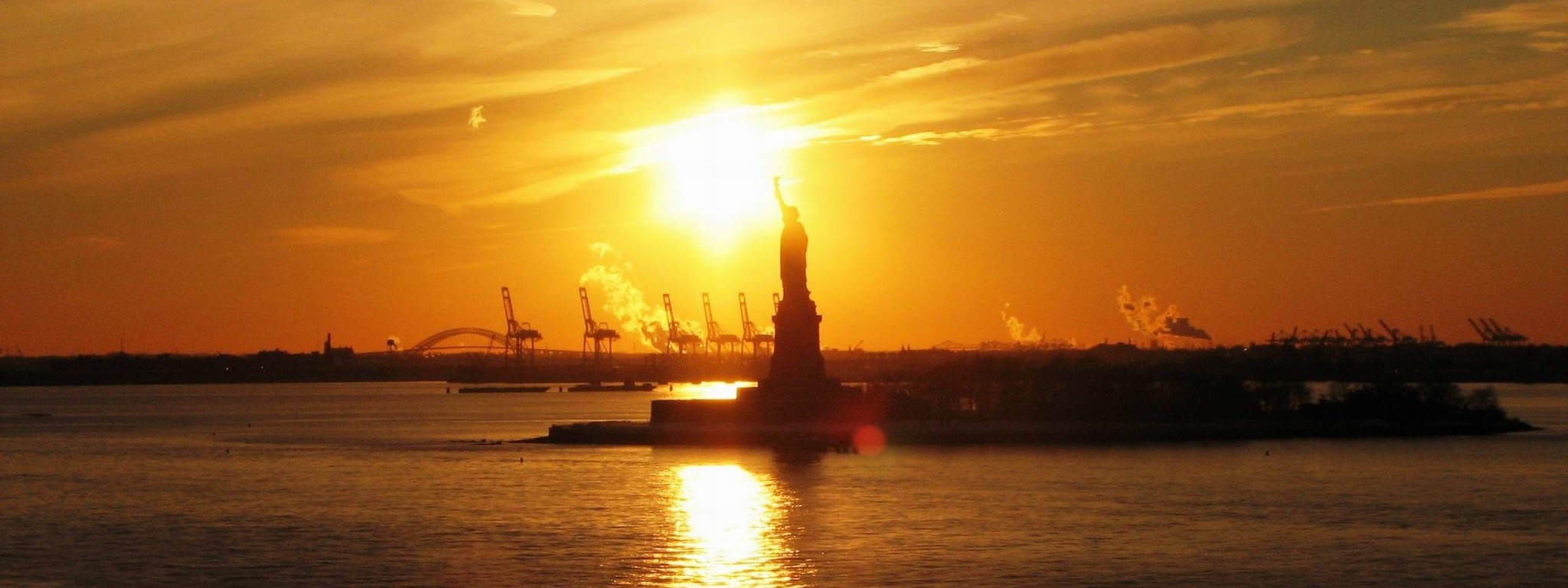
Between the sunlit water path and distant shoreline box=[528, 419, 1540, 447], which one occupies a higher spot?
distant shoreline box=[528, 419, 1540, 447]

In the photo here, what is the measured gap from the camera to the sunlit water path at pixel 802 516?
94.2 feet

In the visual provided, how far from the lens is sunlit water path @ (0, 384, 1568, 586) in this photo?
28.7 meters

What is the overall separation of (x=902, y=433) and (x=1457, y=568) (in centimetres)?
3416

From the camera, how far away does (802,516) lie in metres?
36.9

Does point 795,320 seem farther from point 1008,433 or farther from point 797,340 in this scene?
point 1008,433

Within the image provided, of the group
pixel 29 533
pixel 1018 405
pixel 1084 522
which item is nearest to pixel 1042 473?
pixel 1084 522

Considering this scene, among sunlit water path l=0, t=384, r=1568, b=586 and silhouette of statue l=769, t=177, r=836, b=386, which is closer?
sunlit water path l=0, t=384, r=1568, b=586

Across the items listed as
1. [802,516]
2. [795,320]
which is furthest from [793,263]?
[802,516]

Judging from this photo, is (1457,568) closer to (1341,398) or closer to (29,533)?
(29,533)

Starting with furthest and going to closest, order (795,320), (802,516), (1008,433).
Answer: (1008,433) < (795,320) < (802,516)

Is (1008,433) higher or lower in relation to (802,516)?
higher

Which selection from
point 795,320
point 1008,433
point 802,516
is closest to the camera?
point 802,516

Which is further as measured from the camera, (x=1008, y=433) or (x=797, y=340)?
(x=1008, y=433)

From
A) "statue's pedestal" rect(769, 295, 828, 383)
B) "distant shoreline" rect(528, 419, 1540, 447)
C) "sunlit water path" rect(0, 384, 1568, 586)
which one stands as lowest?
"sunlit water path" rect(0, 384, 1568, 586)
